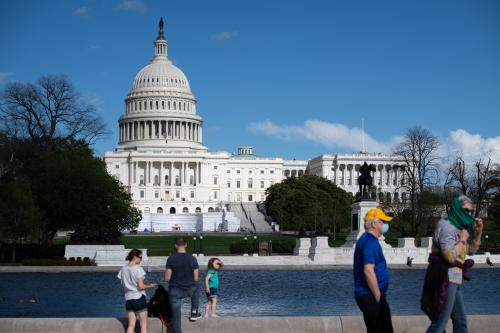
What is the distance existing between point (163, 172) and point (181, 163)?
3608 mm

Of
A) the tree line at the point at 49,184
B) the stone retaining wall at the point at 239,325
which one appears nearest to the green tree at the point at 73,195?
the tree line at the point at 49,184

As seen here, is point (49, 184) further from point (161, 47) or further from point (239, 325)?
point (161, 47)

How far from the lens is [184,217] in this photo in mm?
123938

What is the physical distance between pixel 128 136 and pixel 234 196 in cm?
2277

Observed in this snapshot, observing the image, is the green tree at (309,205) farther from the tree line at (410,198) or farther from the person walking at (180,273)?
the person walking at (180,273)

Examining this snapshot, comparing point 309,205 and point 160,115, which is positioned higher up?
point 160,115

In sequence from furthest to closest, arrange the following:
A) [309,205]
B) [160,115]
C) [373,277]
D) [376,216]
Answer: [160,115]
[309,205]
[376,216]
[373,277]

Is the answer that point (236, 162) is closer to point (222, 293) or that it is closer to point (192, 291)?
point (222, 293)

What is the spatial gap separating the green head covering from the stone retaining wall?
379cm

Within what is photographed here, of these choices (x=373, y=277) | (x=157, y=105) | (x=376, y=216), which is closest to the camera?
(x=373, y=277)

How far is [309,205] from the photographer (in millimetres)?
93125

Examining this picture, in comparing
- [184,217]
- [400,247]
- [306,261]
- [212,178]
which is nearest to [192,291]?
[306,261]

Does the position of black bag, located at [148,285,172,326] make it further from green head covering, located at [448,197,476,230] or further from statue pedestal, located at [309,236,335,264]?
statue pedestal, located at [309,236,335,264]

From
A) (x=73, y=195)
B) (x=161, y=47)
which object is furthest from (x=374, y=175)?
(x=73, y=195)
